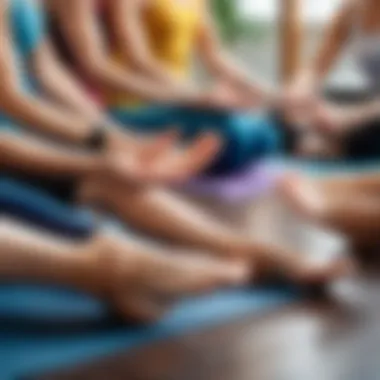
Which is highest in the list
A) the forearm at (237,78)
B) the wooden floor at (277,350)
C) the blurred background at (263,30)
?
the blurred background at (263,30)

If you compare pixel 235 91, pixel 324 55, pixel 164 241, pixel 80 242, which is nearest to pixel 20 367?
pixel 80 242

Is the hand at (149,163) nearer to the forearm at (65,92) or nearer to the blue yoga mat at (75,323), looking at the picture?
the blue yoga mat at (75,323)

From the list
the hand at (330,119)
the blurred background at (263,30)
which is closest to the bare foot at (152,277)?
the hand at (330,119)

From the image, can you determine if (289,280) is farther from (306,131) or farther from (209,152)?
(306,131)

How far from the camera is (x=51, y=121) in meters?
1.29

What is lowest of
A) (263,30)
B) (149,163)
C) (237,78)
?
(149,163)

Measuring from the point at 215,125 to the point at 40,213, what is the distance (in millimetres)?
745

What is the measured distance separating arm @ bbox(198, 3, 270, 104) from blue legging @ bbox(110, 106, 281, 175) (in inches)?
2.7

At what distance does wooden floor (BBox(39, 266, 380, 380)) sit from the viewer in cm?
88

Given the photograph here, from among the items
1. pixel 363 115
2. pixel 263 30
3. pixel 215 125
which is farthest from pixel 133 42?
pixel 263 30

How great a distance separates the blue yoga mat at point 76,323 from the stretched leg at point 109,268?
0.11 ft

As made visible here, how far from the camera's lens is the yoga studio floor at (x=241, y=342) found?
88 cm

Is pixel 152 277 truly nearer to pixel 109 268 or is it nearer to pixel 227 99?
pixel 109 268

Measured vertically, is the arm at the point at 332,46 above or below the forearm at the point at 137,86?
above
